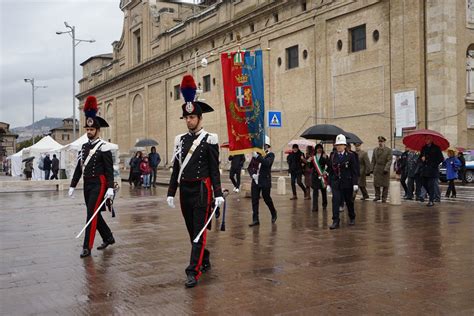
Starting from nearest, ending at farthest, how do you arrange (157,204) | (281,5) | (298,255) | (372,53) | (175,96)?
(298,255)
(157,204)
(372,53)
(281,5)
(175,96)

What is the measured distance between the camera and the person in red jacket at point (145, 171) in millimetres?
25562

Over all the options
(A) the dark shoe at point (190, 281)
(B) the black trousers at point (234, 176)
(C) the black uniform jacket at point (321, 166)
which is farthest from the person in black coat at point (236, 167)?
(A) the dark shoe at point (190, 281)

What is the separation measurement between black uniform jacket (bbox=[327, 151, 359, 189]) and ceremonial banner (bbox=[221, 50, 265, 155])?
1.58 metres

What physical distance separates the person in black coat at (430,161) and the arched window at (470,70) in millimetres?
14438

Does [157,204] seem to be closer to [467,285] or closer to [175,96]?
[467,285]

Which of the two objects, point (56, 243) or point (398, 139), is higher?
point (398, 139)

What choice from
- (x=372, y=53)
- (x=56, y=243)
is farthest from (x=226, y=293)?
(x=372, y=53)

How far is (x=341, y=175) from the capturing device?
35.8 ft


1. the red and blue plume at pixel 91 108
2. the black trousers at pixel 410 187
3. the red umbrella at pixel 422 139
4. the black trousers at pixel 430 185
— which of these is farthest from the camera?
the black trousers at pixel 410 187

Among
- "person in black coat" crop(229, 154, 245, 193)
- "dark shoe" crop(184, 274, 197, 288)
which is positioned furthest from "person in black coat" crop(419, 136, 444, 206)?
"dark shoe" crop(184, 274, 197, 288)

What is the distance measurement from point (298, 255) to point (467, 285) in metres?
2.51

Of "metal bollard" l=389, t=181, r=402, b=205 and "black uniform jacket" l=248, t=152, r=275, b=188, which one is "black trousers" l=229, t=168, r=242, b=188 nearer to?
"metal bollard" l=389, t=181, r=402, b=205

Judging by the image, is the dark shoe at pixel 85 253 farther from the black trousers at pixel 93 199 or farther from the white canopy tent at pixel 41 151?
the white canopy tent at pixel 41 151

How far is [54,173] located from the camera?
32562 mm
